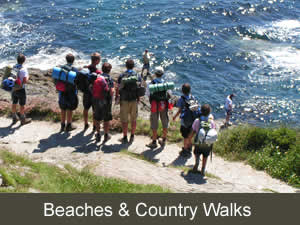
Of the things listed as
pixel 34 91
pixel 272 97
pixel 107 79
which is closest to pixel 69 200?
pixel 107 79

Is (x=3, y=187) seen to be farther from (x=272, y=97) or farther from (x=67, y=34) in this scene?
(x=67, y=34)

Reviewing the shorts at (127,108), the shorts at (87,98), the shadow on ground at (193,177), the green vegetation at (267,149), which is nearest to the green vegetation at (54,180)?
the shadow on ground at (193,177)

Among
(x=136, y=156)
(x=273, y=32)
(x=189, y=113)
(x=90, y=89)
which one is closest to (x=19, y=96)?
(x=90, y=89)

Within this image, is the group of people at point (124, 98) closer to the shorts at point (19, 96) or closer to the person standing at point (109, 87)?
the person standing at point (109, 87)

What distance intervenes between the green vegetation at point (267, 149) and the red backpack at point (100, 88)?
490 centimetres

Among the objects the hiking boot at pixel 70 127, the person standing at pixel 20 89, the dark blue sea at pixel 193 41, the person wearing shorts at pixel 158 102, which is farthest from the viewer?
the dark blue sea at pixel 193 41

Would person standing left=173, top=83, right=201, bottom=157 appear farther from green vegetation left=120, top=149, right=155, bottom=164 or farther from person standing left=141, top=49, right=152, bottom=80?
person standing left=141, top=49, right=152, bottom=80

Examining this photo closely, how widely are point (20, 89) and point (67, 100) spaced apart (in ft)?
6.88

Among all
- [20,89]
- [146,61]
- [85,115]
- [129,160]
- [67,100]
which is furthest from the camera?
[146,61]

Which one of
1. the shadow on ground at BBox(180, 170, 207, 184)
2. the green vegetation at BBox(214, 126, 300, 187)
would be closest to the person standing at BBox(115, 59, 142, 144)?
the shadow on ground at BBox(180, 170, 207, 184)

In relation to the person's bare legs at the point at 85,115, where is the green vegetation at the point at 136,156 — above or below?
below

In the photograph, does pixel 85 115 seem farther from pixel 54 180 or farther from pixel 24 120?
pixel 54 180

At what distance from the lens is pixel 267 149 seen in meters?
13.5

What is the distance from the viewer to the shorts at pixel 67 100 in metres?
13.0
